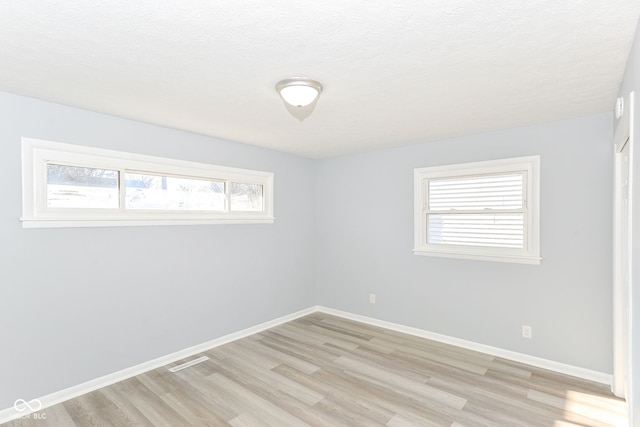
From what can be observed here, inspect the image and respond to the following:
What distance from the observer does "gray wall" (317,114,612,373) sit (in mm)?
2973

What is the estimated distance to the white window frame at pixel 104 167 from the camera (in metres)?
2.55

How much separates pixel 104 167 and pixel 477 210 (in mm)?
3790

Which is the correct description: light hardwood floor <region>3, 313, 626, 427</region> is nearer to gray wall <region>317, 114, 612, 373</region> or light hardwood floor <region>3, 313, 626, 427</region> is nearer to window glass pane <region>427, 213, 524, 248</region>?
gray wall <region>317, 114, 612, 373</region>

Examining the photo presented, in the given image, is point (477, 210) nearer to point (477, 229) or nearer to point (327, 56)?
point (477, 229)

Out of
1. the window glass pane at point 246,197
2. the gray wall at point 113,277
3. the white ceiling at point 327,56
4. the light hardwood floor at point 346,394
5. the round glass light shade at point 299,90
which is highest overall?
the white ceiling at point 327,56

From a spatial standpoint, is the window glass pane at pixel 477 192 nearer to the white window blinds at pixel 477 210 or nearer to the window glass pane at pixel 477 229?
the white window blinds at pixel 477 210

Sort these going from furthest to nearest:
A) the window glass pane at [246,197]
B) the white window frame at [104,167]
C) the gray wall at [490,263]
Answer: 1. the window glass pane at [246,197]
2. the gray wall at [490,263]
3. the white window frame at [104,167]

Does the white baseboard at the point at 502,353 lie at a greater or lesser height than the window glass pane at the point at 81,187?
lesser

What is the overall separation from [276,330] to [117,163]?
271 cm

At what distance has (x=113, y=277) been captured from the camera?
9.82ft

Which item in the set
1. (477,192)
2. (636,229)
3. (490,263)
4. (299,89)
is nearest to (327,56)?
(299,89)

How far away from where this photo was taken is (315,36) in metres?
1.67

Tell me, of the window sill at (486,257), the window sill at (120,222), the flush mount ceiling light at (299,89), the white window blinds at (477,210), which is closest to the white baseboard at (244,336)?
the window sill at (486,257)

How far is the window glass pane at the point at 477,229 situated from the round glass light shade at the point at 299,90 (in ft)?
7.96
